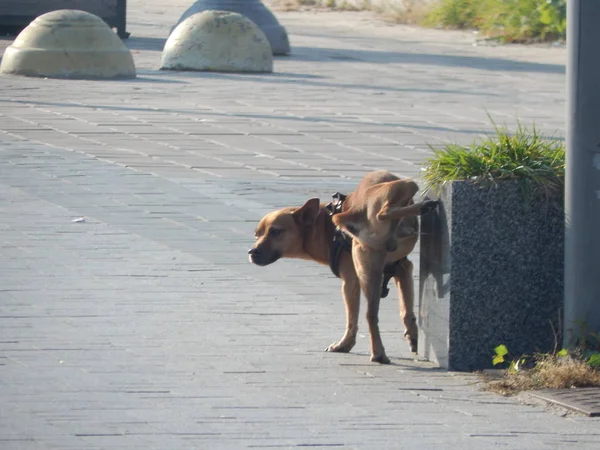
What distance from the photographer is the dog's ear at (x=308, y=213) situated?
19.8ft

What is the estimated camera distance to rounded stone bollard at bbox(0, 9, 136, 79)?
17.1 metres

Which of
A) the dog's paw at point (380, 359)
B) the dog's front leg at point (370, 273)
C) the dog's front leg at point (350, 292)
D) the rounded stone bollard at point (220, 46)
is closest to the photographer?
the dog's front leg at point (370, 273)

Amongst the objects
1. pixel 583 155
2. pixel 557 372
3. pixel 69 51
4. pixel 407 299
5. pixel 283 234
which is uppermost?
pixel 583 155

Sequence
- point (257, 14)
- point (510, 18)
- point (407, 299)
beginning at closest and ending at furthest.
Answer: point (407, 299)
point (257, 14)
point (510, 18)

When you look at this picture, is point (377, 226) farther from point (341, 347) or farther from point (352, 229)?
point (341, 347)

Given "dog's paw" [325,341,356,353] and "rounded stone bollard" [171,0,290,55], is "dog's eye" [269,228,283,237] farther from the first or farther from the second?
"rounded stone bollard" [171,0,290,55]

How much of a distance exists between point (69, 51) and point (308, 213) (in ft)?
38.7

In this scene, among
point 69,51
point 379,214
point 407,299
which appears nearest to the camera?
point 379,214

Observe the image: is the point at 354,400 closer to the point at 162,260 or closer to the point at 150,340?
the point at 150,340

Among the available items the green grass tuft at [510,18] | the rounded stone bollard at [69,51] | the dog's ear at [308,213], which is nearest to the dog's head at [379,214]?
the dog's ear at [308,213]

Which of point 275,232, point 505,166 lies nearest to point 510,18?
point 275,232

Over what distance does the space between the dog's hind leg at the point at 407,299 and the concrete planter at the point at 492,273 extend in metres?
0.27

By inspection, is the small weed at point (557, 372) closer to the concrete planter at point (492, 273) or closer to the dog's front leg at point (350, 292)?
the concrete planter at point (492, 273)

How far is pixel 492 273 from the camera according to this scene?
5656 millimetres
